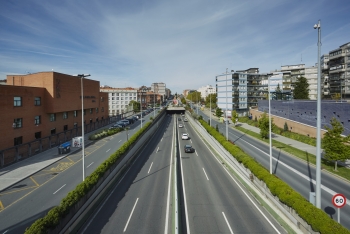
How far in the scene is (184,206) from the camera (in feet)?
54.2

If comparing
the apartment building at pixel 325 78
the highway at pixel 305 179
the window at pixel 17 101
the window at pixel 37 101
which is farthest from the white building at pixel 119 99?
the highway at pixel 305 179

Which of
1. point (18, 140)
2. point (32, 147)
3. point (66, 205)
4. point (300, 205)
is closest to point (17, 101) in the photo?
point (18, 140)

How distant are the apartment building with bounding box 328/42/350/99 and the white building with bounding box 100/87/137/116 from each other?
3548 inches

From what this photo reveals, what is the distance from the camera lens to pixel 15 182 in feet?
70.5

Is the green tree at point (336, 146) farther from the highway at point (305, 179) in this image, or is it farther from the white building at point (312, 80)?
the white building at point (312, 80)

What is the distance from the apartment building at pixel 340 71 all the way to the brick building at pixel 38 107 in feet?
227

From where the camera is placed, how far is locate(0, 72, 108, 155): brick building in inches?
1142

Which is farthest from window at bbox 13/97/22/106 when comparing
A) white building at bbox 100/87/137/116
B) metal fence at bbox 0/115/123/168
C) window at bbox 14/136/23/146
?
white building at bbox 100/87/137/116

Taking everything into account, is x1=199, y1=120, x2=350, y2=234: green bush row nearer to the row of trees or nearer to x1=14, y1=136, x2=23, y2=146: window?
the row of trees

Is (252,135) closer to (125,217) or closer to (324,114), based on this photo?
(324,114)

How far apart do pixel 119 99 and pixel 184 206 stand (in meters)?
107

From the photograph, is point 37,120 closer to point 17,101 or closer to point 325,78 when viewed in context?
point 17,101

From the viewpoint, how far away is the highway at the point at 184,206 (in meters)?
13.7

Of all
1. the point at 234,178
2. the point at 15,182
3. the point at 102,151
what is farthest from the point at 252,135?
the point at 15,182
